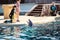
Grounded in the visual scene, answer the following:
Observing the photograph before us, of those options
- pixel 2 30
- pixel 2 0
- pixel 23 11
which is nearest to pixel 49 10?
pixel 23 11

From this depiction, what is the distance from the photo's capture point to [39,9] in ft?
75.4

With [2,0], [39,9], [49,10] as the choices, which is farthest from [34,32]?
[2,0]

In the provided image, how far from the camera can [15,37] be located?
1272cm

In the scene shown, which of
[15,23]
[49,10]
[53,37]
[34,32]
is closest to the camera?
[53,37]

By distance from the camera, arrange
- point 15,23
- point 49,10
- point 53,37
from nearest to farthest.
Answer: point 53,37
point 15,23
point 49,10

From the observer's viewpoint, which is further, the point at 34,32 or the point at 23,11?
the point at 23,11

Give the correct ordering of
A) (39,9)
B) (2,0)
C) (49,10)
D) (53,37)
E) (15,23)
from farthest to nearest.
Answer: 1. (2,0)
2. (39,9)
3. (49,10)
4. (15,23)
5. (53,37)

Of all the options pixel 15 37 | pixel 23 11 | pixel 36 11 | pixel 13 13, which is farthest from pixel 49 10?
pixel 15 37

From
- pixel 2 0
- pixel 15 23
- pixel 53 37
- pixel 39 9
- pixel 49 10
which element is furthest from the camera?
pixel 2 0

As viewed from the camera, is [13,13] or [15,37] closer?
[15,37]

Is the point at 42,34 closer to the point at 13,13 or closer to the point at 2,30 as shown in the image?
the point at 2,30

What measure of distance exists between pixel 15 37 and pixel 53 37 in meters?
1.97

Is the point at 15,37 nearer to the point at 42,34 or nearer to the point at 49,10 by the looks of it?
the point at 42,34

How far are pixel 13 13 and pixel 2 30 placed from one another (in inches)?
119
